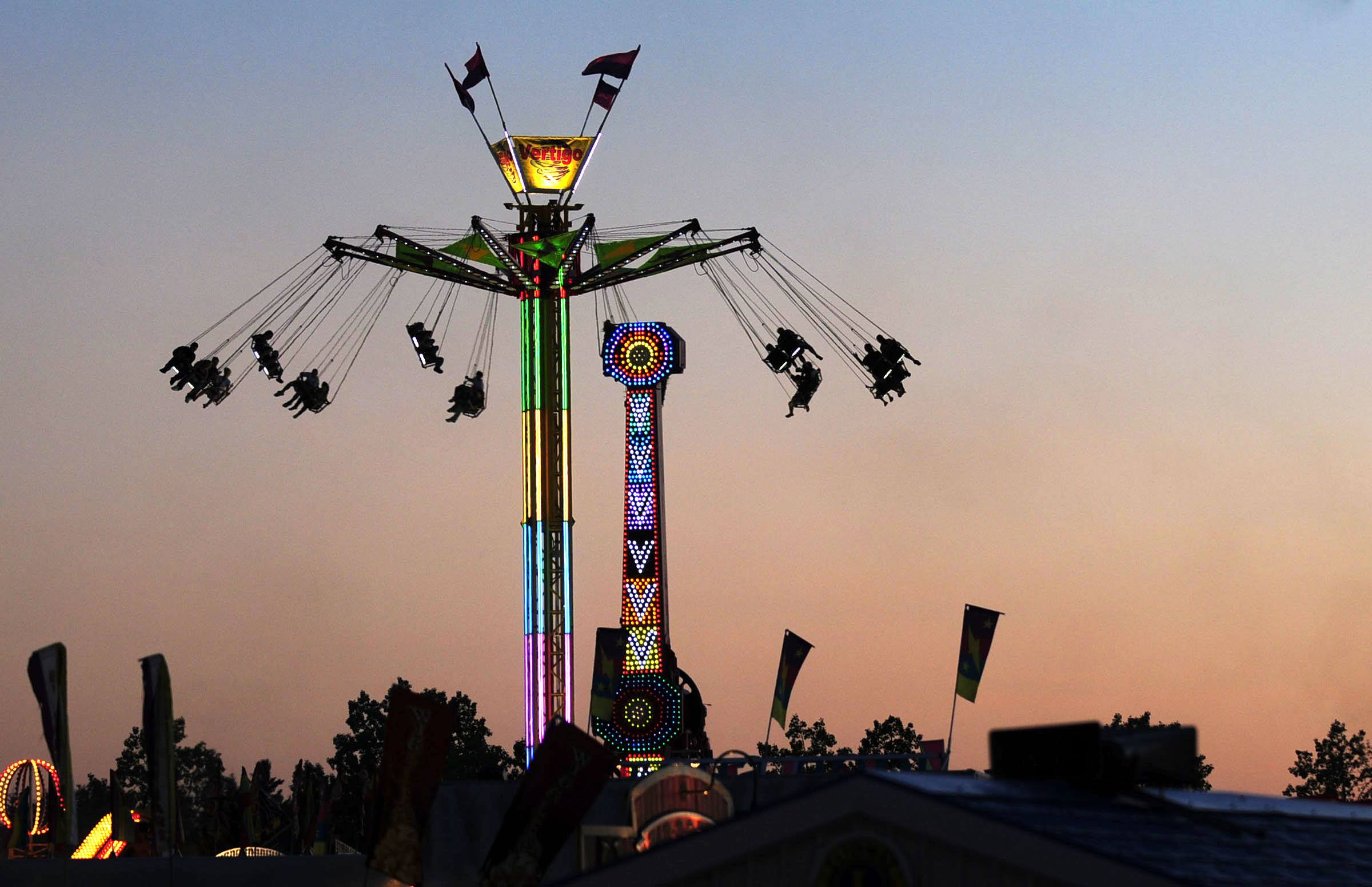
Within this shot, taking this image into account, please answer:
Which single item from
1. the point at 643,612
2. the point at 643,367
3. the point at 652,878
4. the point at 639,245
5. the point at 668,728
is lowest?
the point at 652,878

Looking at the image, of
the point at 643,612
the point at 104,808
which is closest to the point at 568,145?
the point at 643,612

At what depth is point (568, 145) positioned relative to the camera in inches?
2021

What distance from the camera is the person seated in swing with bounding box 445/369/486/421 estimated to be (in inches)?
1850

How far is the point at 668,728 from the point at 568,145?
1657 cm

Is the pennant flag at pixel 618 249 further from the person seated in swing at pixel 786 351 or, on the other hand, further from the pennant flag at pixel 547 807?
the pennant flag at pixel 547 807

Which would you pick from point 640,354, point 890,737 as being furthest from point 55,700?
point 890,737

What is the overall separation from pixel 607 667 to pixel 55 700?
1248cm

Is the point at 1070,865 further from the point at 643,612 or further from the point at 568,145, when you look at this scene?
the point at 568,145

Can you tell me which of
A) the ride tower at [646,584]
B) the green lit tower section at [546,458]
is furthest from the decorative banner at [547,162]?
the ride tower at [646,584]

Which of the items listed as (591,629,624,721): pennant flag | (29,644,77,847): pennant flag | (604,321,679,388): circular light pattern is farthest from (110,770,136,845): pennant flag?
(604,321,679,388): circular light pattern

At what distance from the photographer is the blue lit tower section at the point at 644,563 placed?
44.3 metres

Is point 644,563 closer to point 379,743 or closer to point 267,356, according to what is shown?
point 267,356

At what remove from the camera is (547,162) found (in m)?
51.3

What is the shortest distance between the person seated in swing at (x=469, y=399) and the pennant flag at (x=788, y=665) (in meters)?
9.55
